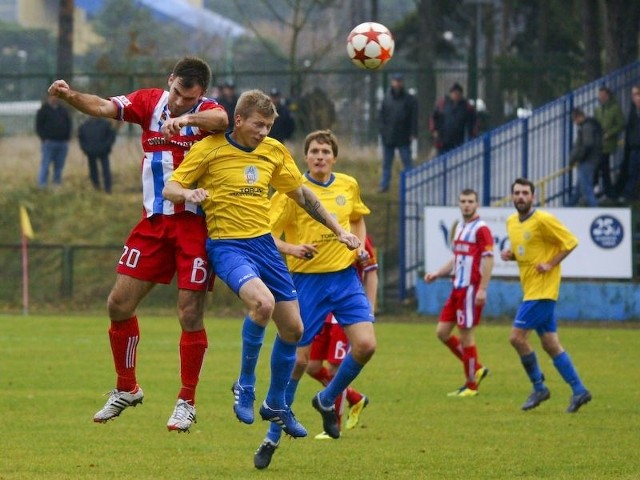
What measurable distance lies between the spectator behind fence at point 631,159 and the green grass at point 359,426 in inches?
211

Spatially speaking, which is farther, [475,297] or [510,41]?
[510,41]

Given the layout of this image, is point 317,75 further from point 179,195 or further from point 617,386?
point 179,195

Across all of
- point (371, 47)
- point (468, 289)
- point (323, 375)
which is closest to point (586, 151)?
point (468, 289)

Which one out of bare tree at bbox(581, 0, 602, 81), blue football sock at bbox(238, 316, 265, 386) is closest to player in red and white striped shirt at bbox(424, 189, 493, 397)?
blue football sock at bbox(238, 316, 265, 386)

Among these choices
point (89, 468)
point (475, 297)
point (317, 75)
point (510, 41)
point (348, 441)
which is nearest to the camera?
point (89, 468)

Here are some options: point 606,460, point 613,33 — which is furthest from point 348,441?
point 613,33

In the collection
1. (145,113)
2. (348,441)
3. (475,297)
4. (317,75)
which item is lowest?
(348,441)

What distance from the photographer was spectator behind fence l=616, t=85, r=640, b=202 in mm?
A: 25094

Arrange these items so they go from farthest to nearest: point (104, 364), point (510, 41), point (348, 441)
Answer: point (510, 41), point (104, 364), point (348, 441)

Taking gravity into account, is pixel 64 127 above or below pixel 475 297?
above

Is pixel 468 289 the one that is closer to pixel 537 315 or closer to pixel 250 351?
pixel 537 315

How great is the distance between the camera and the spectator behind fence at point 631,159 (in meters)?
25.1

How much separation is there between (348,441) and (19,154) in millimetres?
23996

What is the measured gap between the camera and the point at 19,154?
34656mm
